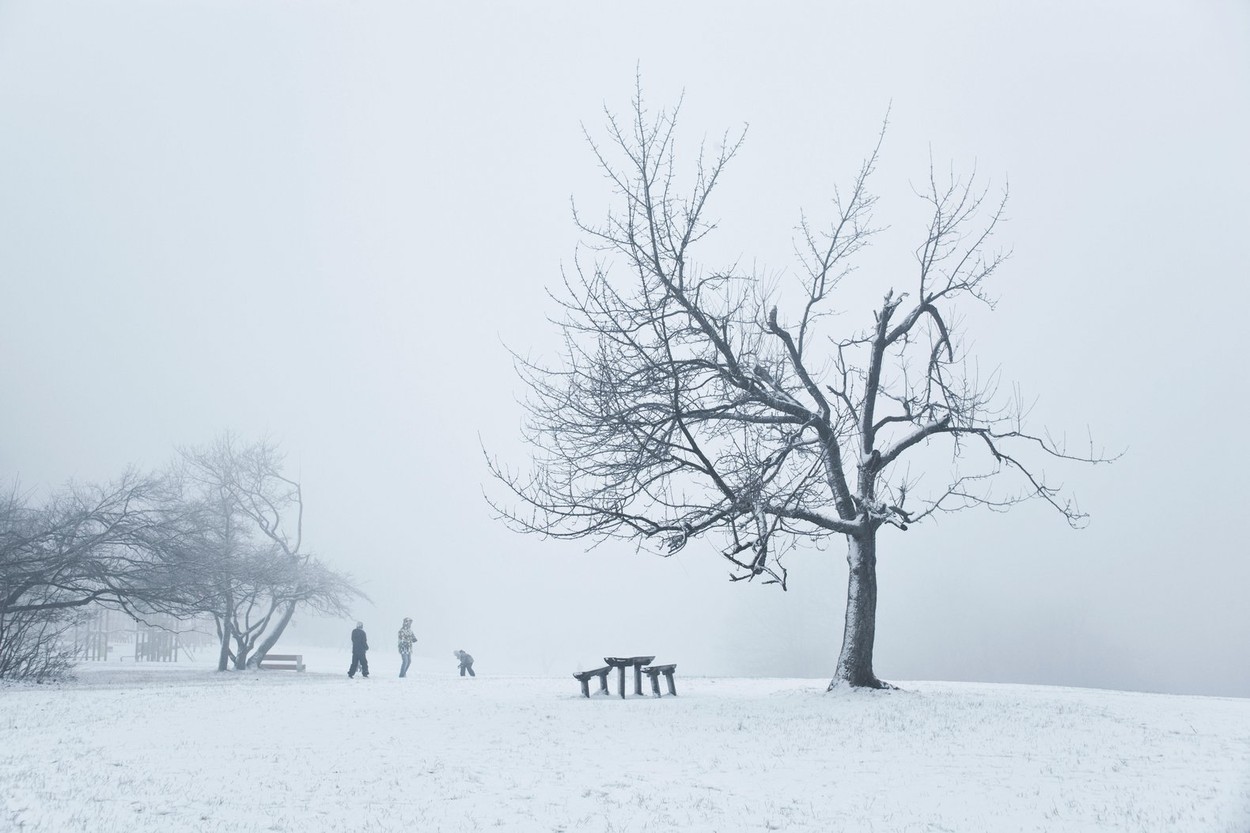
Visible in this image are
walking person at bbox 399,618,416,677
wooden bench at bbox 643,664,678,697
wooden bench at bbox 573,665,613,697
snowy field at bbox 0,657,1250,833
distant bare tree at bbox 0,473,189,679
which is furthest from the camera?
walking person at bbox 399,618,416,677

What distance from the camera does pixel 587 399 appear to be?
559 inches

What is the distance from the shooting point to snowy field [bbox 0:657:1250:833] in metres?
6.87

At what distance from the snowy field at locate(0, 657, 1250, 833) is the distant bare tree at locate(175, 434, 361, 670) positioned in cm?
1654

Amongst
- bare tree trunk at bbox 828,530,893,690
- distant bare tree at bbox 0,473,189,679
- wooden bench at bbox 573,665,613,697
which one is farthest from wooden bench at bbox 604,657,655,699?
distant bare tree at bbox 0,473,189,679

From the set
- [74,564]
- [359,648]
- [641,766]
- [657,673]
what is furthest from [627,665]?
[74,564]

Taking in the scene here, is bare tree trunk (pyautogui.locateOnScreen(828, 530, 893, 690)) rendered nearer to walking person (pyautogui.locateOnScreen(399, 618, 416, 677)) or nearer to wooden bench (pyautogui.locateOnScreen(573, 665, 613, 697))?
wooden bench (pyautogui.locateOnScreen(573, 665, 613, 697))

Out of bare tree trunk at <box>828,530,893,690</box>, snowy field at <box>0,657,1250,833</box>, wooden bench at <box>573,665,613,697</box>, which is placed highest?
bare tree trunk at <box>828,530,893,690</box>

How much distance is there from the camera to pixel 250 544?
34.7 metres

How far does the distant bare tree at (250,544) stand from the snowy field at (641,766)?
1654 cm

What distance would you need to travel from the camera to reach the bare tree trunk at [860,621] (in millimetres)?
15672

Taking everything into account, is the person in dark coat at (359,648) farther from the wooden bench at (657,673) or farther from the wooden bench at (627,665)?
the wooden bench at (657,673)

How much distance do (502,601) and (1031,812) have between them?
12363 cm

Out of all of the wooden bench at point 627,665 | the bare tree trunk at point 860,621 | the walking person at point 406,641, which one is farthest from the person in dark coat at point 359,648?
the bare tree trunk at point 860,621

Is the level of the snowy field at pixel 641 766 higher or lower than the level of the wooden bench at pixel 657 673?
lower
